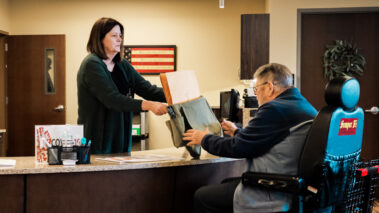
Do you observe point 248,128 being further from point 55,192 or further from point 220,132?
point 55,192

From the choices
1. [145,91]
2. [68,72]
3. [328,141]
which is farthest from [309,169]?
[68,72]

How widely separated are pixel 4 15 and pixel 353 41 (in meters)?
4.70

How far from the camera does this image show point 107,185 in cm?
229

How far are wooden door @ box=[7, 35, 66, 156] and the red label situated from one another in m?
5.17

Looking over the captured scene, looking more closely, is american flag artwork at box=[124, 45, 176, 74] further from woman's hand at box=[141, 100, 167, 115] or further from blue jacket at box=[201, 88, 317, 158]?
blue jacket at box=[201, 88, 317, 158]

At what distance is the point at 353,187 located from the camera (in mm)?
2066

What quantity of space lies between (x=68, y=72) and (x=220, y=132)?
4583 mm

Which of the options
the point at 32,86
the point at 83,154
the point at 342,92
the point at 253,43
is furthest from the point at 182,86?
the point at 32,86

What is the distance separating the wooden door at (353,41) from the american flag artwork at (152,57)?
6.58 ft

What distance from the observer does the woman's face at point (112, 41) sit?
275 centimetres

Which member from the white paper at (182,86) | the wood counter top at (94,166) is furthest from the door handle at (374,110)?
the white paper at (182,86)

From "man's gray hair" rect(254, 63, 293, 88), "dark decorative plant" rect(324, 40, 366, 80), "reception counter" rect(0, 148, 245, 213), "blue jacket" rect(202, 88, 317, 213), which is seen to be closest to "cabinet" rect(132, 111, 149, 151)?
"dark decorative plant" rect(324, 40, 366, 80)

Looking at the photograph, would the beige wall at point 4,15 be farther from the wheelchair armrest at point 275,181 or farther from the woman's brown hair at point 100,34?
the wheelchair armrest at point 275,181

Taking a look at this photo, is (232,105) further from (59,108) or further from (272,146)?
(59,108)
